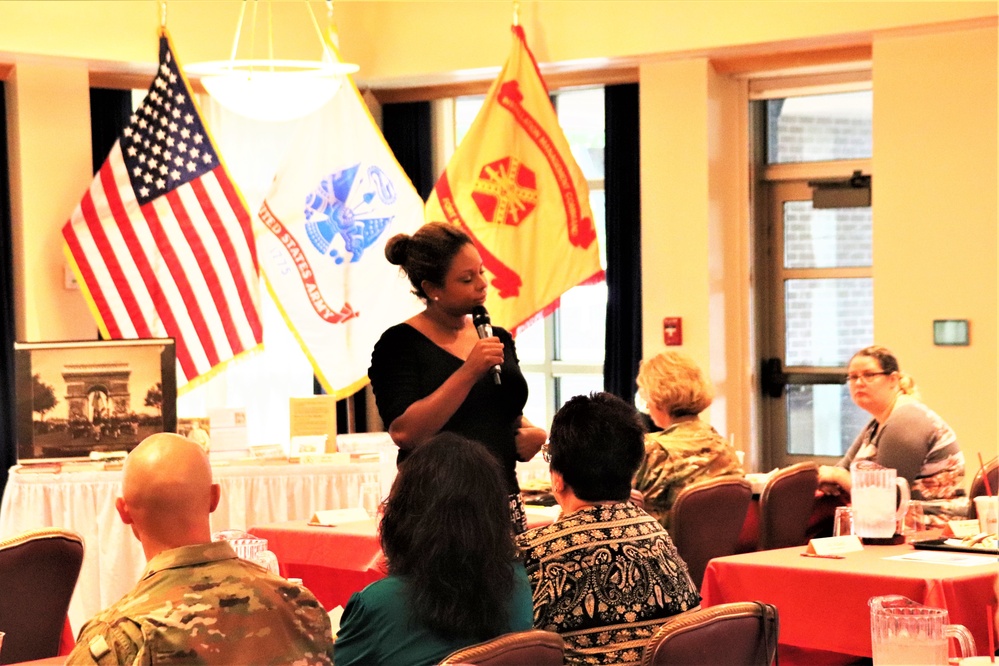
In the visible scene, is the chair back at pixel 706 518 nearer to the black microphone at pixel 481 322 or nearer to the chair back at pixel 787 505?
the chair back at pixel 787 505

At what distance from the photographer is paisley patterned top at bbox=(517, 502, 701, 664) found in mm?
2488

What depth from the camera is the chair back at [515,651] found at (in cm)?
192

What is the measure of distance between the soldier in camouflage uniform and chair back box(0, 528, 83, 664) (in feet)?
4.66

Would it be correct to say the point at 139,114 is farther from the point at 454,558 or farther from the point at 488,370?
the point at 454,558

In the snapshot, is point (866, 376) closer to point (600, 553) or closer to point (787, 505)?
point (787, 505)

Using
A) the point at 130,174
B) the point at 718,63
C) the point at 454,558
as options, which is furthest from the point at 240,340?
the point at 454,558

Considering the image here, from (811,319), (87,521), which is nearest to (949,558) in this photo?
(87,521)

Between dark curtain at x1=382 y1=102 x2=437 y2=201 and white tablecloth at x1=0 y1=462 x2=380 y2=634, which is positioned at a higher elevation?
dark curtain at x1=382 y1=102 x2=437 y2=201

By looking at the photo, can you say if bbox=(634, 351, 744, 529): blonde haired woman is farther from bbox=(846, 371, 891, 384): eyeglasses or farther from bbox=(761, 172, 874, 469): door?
bbox=(761, 172, 874, 469): door

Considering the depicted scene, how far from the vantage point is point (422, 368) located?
311 cm

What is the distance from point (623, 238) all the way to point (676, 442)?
335cm

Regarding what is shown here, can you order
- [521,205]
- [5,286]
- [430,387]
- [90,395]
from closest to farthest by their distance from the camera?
[430,387] → [90,395] → [5,286] → [521,205]

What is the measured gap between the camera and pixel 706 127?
704 centimetres

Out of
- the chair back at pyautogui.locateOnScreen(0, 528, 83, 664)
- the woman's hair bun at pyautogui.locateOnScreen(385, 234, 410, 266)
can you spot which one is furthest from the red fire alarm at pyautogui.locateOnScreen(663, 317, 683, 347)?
the chair back at pyautogui.locateOnScreen(0, 528, 83, 664)
